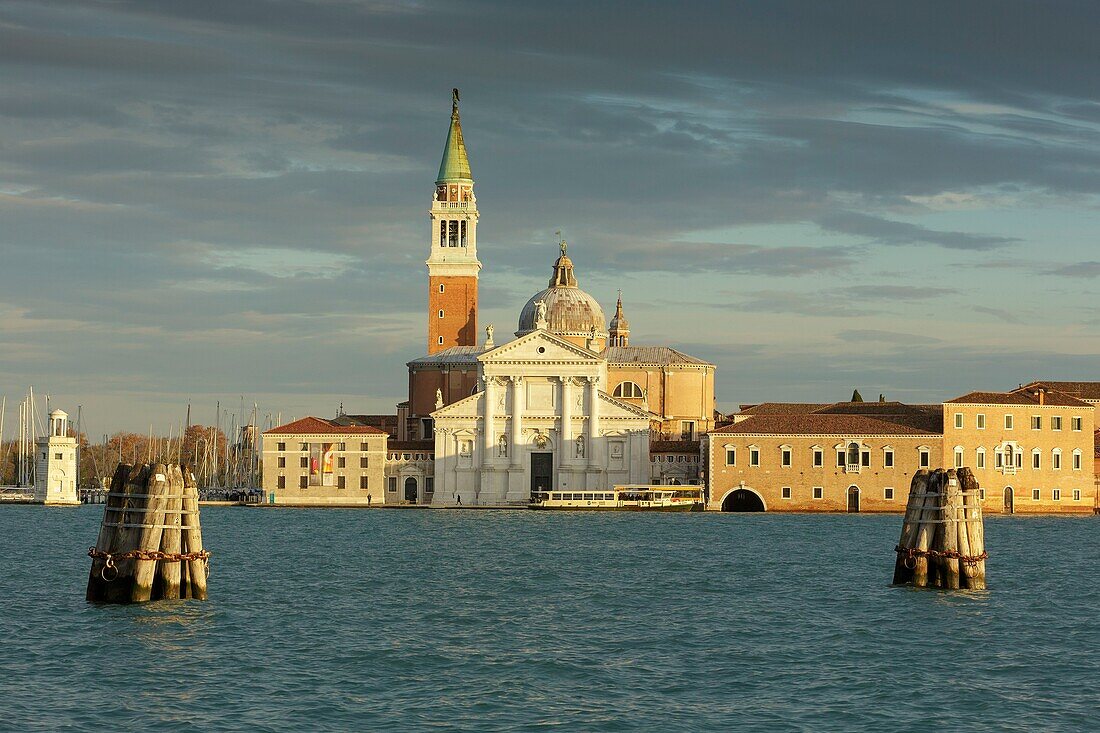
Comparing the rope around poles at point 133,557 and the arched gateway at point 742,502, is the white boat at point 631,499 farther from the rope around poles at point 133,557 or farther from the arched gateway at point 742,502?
the rope around poles at point 133,557

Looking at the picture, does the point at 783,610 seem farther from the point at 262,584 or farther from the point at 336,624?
the point at 262,584

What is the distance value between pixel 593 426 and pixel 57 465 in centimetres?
2880

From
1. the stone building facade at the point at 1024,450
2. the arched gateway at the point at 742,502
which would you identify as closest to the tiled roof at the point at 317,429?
the arched gateway at the point at 742,502

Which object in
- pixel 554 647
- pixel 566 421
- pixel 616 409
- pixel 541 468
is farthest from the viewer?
pixel 541 468

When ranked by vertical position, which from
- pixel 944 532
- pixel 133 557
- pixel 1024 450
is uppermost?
pixel 1024 450

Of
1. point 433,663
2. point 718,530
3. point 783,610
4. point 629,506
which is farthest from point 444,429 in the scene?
point 433,663

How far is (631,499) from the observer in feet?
253

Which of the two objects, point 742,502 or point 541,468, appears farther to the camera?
point 541,468

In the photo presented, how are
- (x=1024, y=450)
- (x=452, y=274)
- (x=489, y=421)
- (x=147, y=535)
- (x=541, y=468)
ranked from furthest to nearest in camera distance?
(x=452, y=274), (x=541, y=468), (x=489, y=421), (x=1024, y=450), (x=147, y=535)

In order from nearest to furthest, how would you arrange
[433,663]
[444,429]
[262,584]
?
[433,663] → [262,584] → [444,429]

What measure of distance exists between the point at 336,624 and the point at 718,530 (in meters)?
32.5

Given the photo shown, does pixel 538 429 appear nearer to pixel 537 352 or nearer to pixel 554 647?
pixel 537 352

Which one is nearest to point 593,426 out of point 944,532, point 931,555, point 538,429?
point 538,429

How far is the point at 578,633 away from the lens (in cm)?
2803
